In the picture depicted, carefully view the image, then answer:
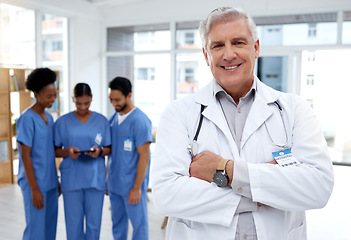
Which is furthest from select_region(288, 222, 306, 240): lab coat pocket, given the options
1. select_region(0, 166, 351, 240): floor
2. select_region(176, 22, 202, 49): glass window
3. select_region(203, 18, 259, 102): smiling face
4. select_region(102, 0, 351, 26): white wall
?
select_region(176, 22, 202, 49): glass window

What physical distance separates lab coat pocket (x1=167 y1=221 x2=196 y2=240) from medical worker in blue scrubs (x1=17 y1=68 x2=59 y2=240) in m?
1.45

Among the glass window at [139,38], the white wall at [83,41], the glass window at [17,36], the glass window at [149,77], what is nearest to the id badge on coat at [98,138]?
the glass window at [17,36]

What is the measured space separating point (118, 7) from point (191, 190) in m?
6.56

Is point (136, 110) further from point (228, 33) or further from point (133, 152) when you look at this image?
point (228, 33)

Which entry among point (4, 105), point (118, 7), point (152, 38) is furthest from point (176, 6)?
point (4, 105)

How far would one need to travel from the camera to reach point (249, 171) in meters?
1.03

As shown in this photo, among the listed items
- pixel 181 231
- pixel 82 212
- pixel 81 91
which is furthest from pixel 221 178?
pixel 81 91

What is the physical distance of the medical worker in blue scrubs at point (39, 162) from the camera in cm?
226

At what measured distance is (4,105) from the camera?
193 inches

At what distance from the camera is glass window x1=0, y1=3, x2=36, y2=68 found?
5137 millimetres

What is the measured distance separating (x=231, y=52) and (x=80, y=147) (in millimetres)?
1645

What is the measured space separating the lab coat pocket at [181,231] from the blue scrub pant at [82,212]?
138 centimetres

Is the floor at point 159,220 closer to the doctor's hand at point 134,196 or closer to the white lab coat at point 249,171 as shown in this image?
the doctor's hand at point 134,196

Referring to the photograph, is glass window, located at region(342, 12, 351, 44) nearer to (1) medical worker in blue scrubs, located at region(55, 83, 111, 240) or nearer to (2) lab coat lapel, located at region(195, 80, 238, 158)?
(1) medical worker in blue scrubs, located at region(55, 83, 111, 240)
